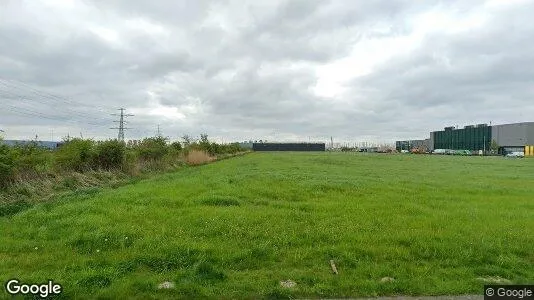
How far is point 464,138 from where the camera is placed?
154 m

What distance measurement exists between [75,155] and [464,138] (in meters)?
159

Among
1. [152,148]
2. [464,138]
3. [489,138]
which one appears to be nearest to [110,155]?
[152,148]

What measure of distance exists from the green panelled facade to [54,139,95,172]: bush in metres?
148

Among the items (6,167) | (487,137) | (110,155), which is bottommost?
(6,167)

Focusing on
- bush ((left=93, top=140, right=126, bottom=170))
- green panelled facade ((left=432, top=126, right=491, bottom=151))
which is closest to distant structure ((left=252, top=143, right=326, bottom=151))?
green panelled facade ((left=432, top=126, right=491, bottom=151))

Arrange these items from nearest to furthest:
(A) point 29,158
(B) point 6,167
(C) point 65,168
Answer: (B) point 6,167
(A) point 29,158
(C) point 65,168

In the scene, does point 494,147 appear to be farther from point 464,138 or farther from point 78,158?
point 78,158

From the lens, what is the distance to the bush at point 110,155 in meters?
23.5

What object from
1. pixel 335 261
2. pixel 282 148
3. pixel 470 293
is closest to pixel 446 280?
pixel 470 293

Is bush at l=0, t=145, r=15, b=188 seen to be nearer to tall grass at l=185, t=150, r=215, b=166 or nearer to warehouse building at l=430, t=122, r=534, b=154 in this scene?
tall grass at l=185, t=150, r=215, b=166

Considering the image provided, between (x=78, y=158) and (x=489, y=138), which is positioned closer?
(x=78, y=158)

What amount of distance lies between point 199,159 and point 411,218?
136 ft

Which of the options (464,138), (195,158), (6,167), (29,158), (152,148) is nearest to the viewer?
(6,167)

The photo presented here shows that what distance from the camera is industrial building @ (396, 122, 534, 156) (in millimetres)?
130000
